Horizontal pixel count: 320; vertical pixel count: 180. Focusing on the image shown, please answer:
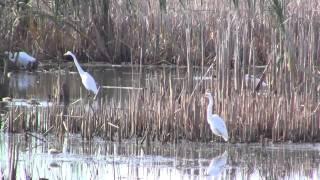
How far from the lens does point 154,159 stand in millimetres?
8570

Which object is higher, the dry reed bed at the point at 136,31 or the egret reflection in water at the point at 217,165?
the dry reed bed at the point at 136,31

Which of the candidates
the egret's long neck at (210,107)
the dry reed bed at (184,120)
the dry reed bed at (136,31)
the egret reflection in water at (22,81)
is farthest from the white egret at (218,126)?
the dry reed bed at (136,31)

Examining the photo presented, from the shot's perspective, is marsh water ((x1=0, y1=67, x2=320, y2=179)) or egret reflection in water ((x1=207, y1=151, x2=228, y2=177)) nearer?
marsh water ((x1=0, y1=67, x2=320, y2=179))

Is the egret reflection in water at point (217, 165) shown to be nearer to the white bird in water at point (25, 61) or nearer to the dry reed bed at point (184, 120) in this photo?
the dry reed bed at point (184, 120)

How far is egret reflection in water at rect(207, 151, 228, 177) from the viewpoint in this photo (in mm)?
8046

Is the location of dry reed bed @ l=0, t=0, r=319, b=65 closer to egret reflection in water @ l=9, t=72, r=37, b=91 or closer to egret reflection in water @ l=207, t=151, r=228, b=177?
egret reflection in water @ l=9, t=72, r=37, b=91

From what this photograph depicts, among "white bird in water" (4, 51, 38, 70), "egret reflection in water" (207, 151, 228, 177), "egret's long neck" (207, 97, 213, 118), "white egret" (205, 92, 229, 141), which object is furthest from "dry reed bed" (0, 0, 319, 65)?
"egret reflection in water" (207, 151, 228, 177)

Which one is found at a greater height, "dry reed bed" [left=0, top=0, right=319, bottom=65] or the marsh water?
"dry reed bed" [left=0, top=0, right=319, bottom=65]

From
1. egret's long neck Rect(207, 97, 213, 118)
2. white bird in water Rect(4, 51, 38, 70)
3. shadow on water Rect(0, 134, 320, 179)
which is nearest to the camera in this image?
shadow on water Rect(0, 134, 320, 179)

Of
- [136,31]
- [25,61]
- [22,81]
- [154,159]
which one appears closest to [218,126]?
[154,159]

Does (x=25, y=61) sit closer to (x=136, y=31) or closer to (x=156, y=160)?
(x=136, y=31)

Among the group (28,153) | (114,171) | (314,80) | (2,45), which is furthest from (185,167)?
(2,45)

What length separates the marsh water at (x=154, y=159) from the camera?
26.0 feet

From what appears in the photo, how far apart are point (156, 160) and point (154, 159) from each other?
5cm
